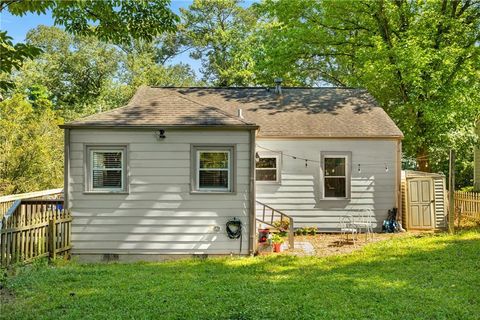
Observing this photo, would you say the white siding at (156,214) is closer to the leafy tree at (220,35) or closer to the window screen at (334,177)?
the window screen at (334,177)

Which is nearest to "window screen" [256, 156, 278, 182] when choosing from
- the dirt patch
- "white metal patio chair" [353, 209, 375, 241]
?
the dirt patch

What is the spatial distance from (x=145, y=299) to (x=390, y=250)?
6340 millimetres

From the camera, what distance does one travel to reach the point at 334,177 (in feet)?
43.1

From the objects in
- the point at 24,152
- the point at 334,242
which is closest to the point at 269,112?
the point at 334,242

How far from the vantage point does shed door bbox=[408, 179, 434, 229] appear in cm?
1288

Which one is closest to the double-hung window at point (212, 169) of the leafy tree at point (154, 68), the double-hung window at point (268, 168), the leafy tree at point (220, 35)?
the double-hung window at point (268, 168)

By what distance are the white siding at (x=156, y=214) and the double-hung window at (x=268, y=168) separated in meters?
3.72

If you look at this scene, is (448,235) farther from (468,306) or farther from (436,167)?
(436,167)

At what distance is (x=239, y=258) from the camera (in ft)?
30.5

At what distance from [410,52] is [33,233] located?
14.1 metres

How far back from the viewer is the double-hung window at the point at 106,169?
9.51 meters

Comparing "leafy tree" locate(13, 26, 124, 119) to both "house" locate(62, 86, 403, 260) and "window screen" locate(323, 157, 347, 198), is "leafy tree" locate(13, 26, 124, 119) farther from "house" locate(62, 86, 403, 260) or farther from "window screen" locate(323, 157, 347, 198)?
"window screen" locate(323, 157, 347, 198)

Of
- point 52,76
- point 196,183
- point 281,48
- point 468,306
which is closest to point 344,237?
point 196,183

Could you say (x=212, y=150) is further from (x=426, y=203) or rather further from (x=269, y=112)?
(x=426, y=203)
